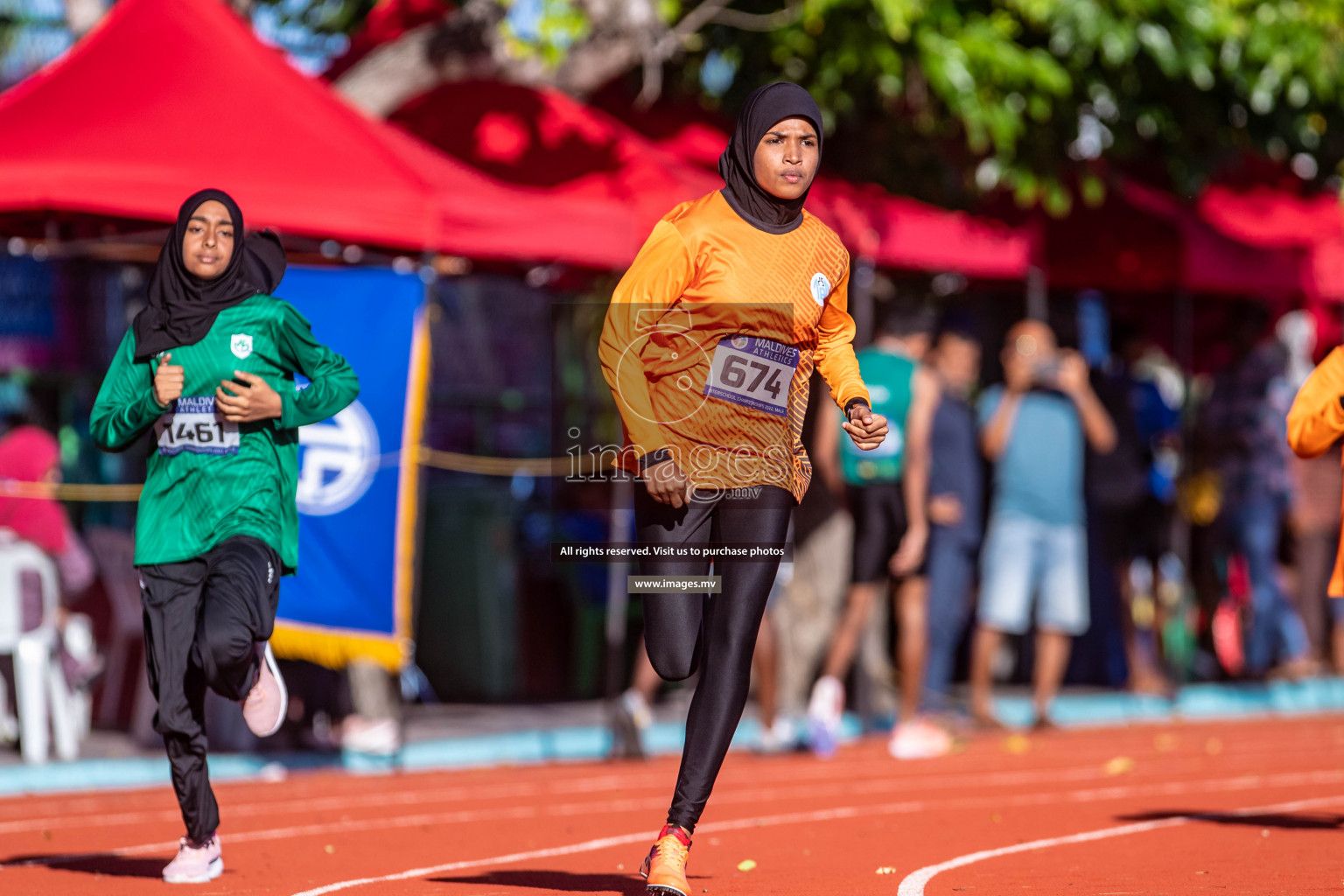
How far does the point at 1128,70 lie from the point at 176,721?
9.17 metres

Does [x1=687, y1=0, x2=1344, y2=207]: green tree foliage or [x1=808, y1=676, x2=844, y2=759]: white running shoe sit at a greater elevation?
[x1=687, y1=0, x2=1344, y2=207]: green tree foliage

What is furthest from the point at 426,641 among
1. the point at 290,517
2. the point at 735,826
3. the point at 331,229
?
the point at 290,517

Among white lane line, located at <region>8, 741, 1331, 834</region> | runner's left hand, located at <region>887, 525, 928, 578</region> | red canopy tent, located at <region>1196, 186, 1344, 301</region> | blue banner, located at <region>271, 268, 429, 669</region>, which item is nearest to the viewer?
white lane line, located at <region>8, 741, 1331, 834</region>

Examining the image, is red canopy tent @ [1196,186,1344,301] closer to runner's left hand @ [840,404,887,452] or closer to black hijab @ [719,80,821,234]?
black hijab @ [719,80,821,234]

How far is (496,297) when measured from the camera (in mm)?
13039

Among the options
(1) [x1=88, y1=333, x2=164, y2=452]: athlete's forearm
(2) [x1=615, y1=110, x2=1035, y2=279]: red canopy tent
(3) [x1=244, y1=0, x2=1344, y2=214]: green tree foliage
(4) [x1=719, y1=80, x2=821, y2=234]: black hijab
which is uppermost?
(3) [x1=244, y1=0, x2=1344, y2=214]: green tree foliage

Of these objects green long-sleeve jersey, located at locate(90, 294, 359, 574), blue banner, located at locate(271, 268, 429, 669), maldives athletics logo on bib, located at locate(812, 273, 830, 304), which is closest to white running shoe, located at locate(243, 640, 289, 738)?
green long-sleeve jersey, located at locate(90, 294, 359, 574)

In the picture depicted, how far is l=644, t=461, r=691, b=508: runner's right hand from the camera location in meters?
5.21

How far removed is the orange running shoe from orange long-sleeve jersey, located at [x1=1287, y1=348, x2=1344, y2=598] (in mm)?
2794

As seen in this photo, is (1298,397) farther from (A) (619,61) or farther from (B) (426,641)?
(B) (426,641)

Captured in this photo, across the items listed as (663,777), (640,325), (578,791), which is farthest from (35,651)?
(640,325)

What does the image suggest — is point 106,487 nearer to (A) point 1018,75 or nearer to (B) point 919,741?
(B) point 919,741

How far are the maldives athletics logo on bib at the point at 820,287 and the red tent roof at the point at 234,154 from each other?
4.37 meters

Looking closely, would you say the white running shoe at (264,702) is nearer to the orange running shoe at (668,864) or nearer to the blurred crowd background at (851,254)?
the orange running shoe at (668,864)
